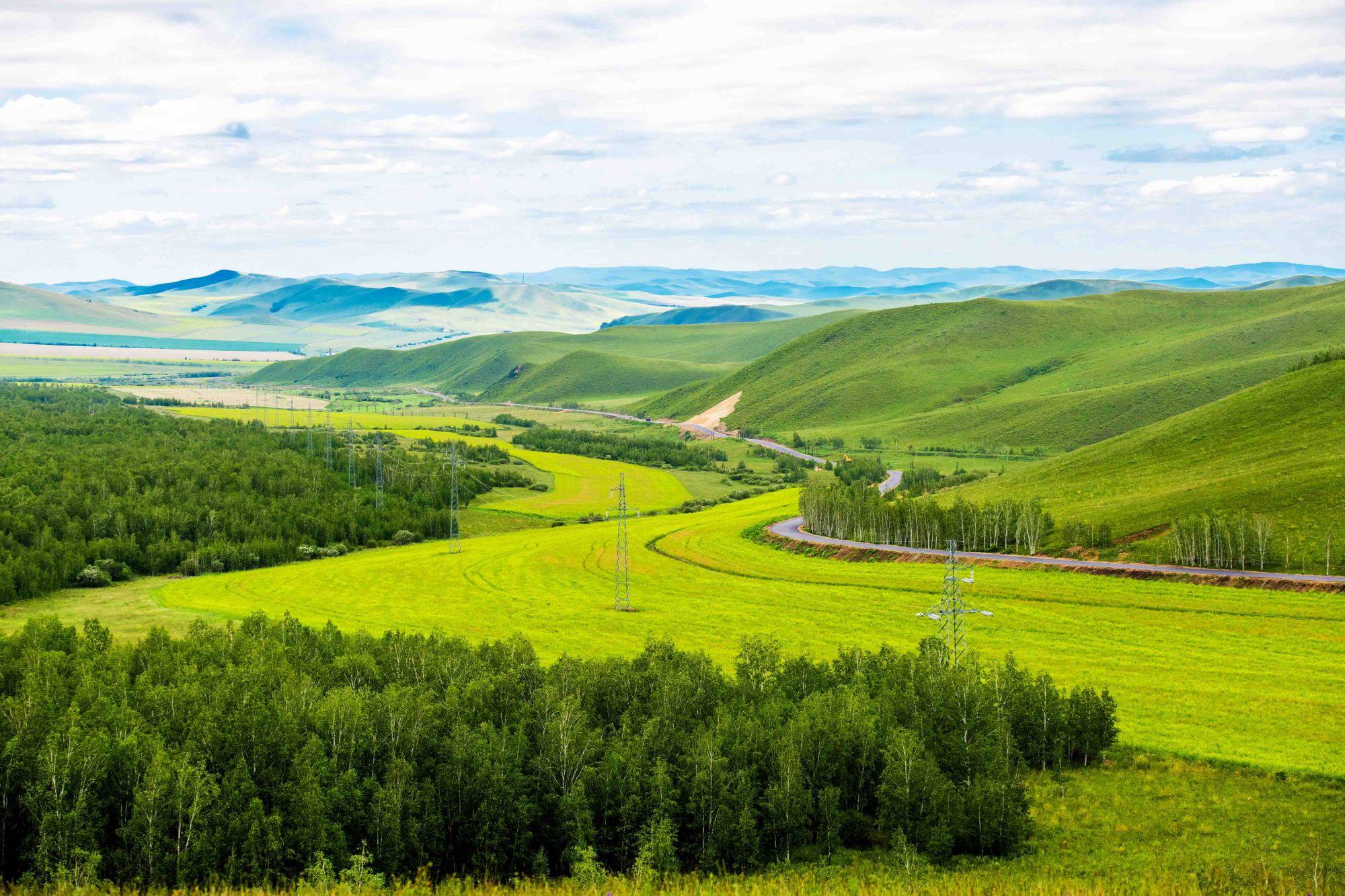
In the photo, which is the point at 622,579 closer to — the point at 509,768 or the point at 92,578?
the point at 92,578

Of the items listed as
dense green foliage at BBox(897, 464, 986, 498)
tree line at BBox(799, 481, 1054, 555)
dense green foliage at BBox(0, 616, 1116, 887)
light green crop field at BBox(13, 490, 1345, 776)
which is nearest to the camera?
dense green foliage at BBox(0, 616, 1116, 887)

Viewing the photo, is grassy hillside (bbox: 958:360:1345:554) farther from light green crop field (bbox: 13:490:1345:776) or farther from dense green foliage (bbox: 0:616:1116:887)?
dense green foliage (bbox: 0:616:1116:887)

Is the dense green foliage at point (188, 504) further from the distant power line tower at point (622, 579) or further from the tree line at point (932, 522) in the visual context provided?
the tree line at point (932, 522)

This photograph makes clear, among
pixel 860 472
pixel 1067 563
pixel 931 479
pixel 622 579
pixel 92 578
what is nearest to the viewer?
pixel 1067 563

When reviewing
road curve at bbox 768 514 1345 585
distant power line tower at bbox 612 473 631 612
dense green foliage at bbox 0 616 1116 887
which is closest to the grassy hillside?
road curve at bbox 768 514 1345 585

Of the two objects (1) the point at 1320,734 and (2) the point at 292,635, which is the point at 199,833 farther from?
(1) the point at 1320,734

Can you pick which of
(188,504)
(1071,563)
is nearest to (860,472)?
(1071,563)
